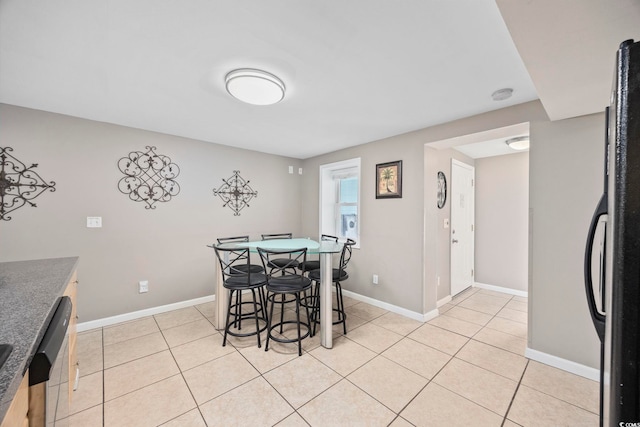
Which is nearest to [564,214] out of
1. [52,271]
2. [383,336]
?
[383,336]

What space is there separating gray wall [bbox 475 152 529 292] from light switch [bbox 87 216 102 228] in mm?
5548

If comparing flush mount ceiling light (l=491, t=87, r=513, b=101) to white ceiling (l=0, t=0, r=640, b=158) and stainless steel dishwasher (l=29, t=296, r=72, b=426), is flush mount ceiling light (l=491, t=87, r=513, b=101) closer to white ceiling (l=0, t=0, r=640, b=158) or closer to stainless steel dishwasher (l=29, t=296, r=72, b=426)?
white ceiling (l=0, t=0, r=640, b=158)

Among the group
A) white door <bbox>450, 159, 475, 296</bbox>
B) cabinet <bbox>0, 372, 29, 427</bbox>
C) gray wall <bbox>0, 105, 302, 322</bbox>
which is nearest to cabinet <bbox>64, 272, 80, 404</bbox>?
cabinet <bbox>0, 372, 29, 427</bbox>

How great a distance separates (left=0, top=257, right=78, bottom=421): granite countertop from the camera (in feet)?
1.99

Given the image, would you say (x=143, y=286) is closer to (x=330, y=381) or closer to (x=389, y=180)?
(x=330, y=381)

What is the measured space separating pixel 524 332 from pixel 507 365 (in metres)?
0.84

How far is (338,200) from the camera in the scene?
180 inches

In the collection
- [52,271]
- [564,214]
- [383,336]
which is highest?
[564,214]

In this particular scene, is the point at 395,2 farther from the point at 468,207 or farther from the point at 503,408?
the point at 468,207

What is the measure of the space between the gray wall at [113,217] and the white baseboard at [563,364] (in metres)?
3.77

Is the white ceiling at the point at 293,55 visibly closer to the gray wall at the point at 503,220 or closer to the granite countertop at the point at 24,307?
the granite countertop at the point at 24,307

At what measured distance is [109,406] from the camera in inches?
67.8

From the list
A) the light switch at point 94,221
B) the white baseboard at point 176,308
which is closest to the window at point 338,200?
the white baseboard at point 176,308

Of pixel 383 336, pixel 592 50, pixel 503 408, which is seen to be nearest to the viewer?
pixel 592 50
